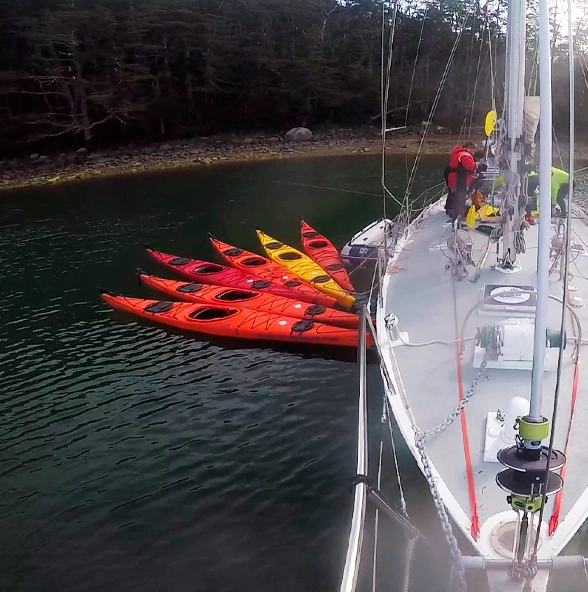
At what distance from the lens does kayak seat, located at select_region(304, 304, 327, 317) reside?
13.7 meters

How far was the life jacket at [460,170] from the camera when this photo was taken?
11062 mm

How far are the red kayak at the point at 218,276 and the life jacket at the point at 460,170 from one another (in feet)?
16.8

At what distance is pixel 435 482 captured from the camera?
578 centimetres

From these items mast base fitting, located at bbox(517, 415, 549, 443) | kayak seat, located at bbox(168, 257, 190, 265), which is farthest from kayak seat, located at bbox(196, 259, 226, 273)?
mast base fitting, located at bbox(517, 415, 549, 443)

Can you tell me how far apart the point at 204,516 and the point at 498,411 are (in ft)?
14.7

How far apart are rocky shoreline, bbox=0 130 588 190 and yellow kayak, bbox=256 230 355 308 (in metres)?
20.4

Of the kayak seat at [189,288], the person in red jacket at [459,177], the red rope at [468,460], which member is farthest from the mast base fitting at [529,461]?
the kayak seat at [189,288]

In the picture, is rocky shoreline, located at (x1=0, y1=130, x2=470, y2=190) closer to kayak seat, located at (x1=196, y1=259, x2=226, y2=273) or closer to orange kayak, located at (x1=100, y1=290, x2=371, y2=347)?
kayak seat, located at (x1=196, y1=259, x2=226, y2=273)

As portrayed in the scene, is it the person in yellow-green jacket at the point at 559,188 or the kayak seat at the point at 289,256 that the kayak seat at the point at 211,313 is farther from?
the person in yellow-green jacket at the point at 559,188

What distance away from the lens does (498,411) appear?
6.59 metres

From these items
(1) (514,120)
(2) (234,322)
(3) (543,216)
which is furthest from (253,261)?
(3) (543,216)

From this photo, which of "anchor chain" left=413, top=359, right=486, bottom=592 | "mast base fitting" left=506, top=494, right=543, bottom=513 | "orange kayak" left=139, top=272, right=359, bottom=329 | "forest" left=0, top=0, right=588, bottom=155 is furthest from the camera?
"forest" left=0, top=0, right=588, bottom=155

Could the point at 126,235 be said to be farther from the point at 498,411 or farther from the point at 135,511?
the point at 498,411

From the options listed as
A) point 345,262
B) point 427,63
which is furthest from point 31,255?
point 427,63
